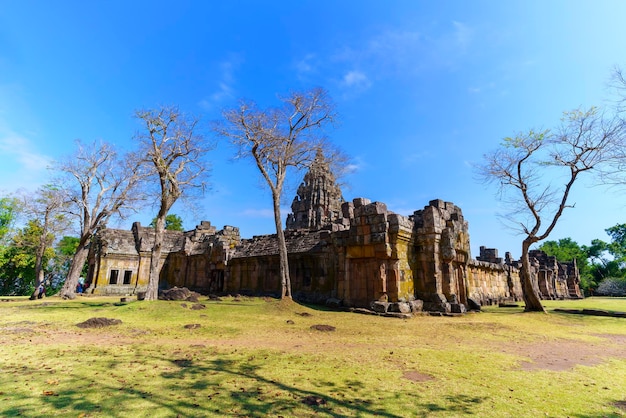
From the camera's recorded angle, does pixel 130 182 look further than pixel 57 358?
Yes

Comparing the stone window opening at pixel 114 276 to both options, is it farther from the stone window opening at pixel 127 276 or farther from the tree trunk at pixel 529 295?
the tree trunk at pixel 529 295

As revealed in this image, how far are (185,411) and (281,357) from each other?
2.45 meters

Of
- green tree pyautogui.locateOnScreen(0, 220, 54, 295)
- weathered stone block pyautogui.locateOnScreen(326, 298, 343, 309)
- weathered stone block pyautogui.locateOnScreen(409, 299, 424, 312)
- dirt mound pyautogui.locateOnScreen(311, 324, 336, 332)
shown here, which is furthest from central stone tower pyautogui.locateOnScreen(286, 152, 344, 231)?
dirt mound pyautogui.locateOnScreen(311, 324, 336, 332)

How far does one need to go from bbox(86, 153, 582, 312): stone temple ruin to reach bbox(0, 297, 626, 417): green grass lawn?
128 inches

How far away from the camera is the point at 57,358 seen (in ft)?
17.7

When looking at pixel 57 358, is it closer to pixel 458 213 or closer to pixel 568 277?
pixel 458 213

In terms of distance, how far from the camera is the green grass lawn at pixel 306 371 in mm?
3475

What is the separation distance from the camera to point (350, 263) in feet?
43.7

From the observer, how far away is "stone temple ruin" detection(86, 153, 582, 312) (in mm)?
12328

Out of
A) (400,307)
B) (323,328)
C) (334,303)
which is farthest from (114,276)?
(400,307)

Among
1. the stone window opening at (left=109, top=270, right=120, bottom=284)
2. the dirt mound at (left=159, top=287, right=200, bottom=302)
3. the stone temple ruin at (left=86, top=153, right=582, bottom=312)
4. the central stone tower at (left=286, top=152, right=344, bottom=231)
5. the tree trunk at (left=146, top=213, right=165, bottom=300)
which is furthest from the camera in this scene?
the central stone tower at (left=286, top=152, right=344, bottom=231)

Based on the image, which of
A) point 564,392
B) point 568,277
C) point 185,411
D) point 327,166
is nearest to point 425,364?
point 564,392

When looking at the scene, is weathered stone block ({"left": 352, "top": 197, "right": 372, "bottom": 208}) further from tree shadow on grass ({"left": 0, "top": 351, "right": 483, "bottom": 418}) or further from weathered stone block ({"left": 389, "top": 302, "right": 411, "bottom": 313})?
tree shadow on grass ({"left": 0, "top": 351, "right": 483, "bottom": 418})

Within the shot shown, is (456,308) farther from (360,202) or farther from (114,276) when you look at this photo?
(114,276)
